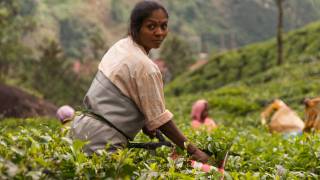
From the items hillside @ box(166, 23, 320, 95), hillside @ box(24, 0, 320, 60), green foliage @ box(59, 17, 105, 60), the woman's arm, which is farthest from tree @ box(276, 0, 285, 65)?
hillside @ box(24, 0, 320, 60)

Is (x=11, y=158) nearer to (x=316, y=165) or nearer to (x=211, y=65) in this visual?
(x=316, y=165)

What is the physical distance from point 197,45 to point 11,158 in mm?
128548

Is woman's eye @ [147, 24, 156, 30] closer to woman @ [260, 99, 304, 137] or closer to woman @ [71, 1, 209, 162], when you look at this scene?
woman @ [71, 1, 209, 162]

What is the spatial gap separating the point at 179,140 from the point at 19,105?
2113cm

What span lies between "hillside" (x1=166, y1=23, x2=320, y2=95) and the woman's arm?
29.4m

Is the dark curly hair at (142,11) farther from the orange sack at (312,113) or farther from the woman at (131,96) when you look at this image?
the orange sack at (312,113)

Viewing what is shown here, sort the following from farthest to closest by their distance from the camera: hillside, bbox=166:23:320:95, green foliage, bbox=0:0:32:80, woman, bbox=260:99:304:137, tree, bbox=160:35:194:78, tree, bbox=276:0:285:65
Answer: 1. tree, bbox=160:35:194:78
2. green foliage, bbox=0:0:32:80
3. hillside, bbox=166:23:320:95
4. tree, bbox=276:0:285:65
5. woman, bbox=260:99:304:137

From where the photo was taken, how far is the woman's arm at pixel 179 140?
164 inches

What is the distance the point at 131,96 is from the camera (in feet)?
13.8

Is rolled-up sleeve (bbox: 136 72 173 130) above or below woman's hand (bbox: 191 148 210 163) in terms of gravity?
above

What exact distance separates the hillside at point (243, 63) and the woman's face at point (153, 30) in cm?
2921

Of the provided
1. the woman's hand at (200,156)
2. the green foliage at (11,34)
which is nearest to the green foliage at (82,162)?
the woman's hand at (200,156)

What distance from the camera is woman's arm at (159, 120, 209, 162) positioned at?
13.7 feet

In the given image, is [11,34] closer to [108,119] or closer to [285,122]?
[285,122]
